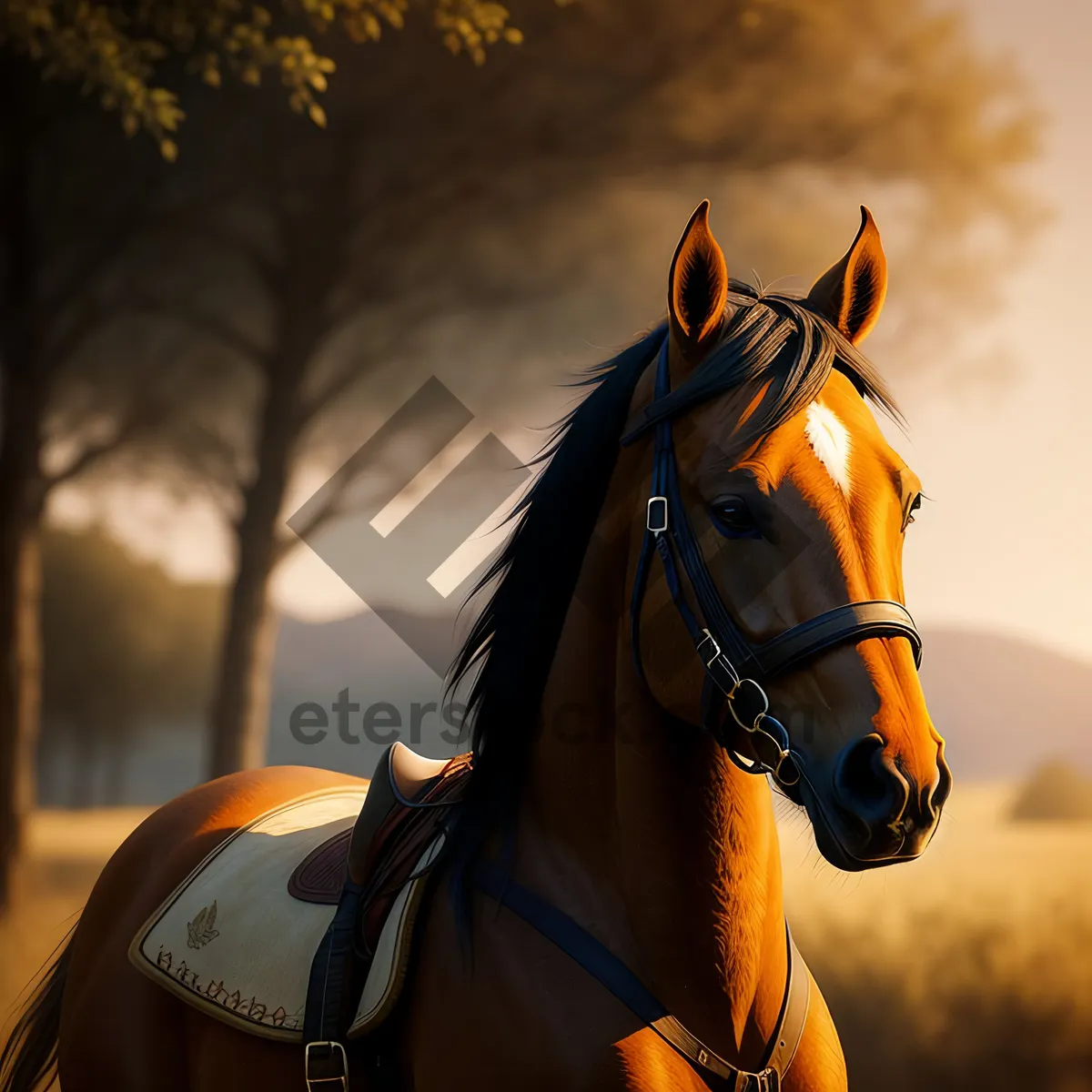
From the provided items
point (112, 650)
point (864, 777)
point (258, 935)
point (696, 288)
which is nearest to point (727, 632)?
point (864, 777)

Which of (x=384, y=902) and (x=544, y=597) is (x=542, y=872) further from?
(x=544, y=597)

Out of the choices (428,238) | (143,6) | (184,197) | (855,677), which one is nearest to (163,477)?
(184,197)

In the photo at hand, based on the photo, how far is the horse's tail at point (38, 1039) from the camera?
129 inches

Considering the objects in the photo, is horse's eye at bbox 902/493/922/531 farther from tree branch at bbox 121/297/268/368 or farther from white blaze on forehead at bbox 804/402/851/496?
tree branch at bbox 121/297/268/368

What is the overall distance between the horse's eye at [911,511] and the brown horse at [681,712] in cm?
2

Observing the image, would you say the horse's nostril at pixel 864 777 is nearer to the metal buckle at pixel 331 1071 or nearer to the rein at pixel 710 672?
the rein at pixel 710 672

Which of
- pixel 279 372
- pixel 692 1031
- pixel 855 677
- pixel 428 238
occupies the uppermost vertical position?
pixel 428 238

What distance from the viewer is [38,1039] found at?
3.32 m

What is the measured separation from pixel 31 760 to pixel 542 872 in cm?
662

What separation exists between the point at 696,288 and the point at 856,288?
42cm

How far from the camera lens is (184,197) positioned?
8.20 m

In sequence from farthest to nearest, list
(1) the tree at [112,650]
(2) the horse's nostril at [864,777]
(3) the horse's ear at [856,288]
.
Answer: (1) the tree at [112,650], (3) the horse's ear at [856,288], (2) the horse's nostril at [864,777]

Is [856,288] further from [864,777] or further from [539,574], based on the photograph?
[864,777]

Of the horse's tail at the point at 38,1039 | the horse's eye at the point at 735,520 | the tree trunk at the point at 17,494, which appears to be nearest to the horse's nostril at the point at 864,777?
the horse's eye at the point at 735,520
